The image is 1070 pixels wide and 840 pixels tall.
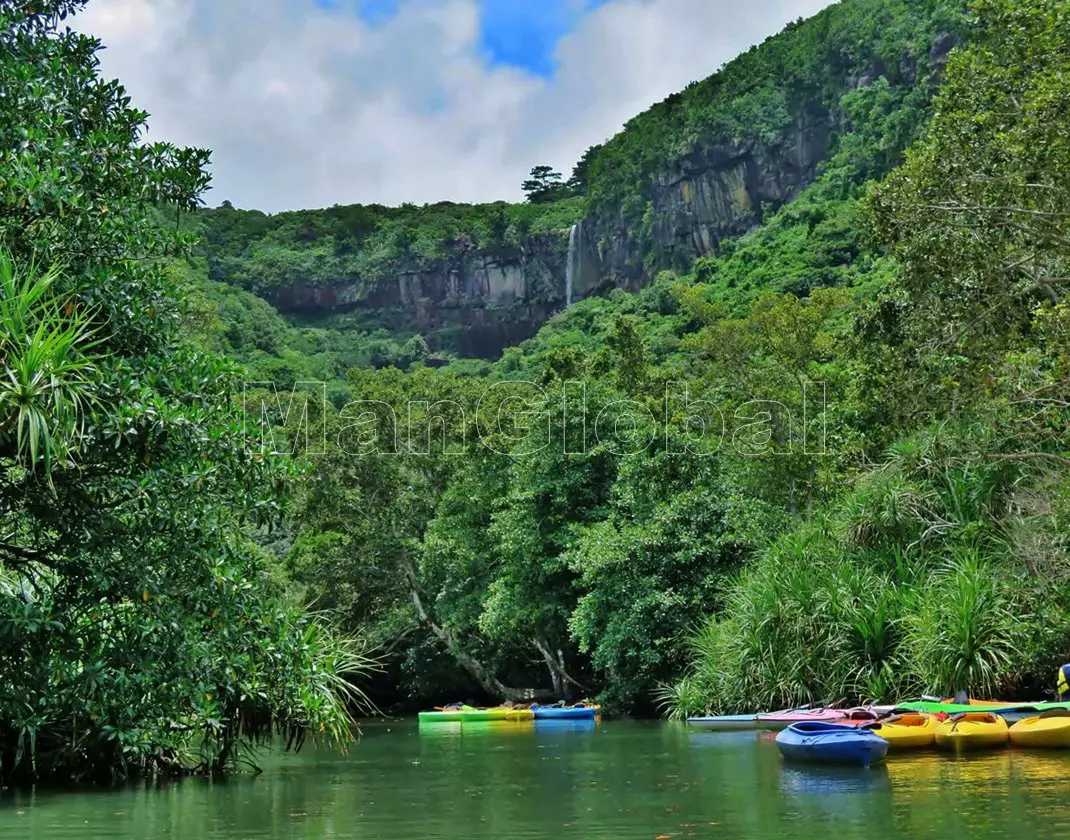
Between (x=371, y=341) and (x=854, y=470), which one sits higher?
(x=371, y=341)

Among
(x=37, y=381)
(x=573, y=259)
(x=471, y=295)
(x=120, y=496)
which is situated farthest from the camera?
(x=471, y=295)

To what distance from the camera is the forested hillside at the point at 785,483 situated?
17.1 m

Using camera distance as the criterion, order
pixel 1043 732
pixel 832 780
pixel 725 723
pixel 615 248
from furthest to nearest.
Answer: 1. pixel 615 248
2. pixel 725 723
3. pixel 1043 732
4. pixel 832 780

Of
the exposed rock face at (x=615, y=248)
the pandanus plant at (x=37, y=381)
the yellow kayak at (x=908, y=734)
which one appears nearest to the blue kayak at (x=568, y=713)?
the yellow kayak at (x=908, y=734)

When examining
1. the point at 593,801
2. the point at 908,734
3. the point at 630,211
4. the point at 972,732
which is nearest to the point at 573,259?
the point at 630,211

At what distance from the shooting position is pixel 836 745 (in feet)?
42.8

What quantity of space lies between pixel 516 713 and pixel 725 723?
7.36 m

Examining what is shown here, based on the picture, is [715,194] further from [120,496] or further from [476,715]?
[120,496]

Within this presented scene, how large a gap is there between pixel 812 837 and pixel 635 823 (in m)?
1.57

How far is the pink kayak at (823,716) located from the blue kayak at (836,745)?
25.1 inches

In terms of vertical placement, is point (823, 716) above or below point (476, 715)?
above

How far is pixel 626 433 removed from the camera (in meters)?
27.1

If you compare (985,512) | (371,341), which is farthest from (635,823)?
(371,341)

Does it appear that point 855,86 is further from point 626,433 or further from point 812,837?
point 812,837
